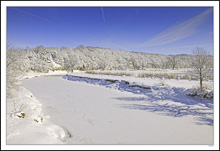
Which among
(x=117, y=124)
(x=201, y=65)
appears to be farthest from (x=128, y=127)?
(x=201, y=65)

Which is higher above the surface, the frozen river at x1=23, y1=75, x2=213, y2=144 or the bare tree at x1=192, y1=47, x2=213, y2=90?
the bare tree at x1=192, y1=47, x2=213, y2=90

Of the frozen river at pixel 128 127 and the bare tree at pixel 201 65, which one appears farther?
the bare tree at pixel 201 65

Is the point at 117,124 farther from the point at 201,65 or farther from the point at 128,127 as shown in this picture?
the point at 201,65

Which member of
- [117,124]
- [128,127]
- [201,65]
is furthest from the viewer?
[201,65]

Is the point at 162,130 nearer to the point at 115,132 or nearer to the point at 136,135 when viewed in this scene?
the point at 136,135

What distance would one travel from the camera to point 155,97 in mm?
6715

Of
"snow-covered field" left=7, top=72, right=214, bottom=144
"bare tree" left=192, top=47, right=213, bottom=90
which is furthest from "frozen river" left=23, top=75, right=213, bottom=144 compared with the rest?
"bare tree" left=192, top=47, right=213, bottom=90

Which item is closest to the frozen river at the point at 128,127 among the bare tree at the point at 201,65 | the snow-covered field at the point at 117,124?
the snow-covered field at the point at 117,124

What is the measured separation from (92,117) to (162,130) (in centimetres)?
261

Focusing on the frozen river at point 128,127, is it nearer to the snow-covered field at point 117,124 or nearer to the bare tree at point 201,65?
the snow-covered field at point 117,124

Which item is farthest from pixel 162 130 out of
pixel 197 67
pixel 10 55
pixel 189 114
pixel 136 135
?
pixel 10 55

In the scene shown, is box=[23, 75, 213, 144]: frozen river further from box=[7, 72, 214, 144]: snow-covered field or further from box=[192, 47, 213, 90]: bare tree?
box=[192, 47, 213, 90]: bare tree

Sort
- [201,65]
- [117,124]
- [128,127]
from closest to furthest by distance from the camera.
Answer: [128,127] → [117,124] → [201,65]

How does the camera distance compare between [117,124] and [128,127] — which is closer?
[128,127]
